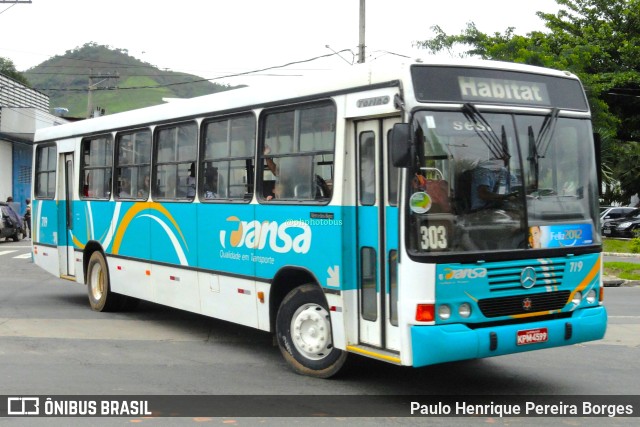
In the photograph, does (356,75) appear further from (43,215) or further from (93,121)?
(43,215)

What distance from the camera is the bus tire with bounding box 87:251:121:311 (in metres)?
13.2

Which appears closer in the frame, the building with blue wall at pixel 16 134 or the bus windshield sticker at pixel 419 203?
the bus windshield sticker at pixel 419 203

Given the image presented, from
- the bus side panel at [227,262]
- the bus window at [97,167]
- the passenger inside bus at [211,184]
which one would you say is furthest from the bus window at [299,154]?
the bus window at [97,167]

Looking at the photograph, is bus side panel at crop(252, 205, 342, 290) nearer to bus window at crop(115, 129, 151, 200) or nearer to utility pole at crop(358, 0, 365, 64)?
bus window at crop(115, 129, 151, 200)

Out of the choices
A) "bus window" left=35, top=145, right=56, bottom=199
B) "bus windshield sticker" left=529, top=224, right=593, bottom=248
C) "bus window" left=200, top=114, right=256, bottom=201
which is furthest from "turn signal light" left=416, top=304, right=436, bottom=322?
"bus window" left=35, top=145, right=56, bottom=199

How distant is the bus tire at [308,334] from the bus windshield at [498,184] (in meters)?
1.68

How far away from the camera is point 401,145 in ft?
23.2

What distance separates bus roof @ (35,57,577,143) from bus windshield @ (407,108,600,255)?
49 cm

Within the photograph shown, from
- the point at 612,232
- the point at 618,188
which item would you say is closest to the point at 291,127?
the point at 612,232

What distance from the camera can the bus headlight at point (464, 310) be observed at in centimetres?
720

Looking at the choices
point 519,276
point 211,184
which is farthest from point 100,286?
point 519,276

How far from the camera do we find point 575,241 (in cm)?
Answer: 786

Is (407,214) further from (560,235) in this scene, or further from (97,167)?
(97,167)

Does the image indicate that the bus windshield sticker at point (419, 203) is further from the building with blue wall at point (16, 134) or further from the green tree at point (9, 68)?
the green tree at point (9, 68)
